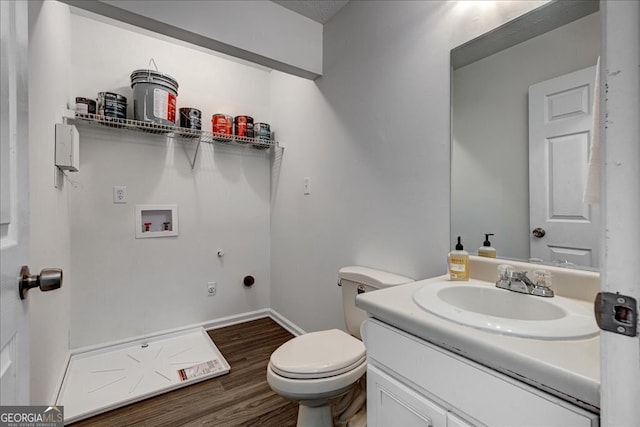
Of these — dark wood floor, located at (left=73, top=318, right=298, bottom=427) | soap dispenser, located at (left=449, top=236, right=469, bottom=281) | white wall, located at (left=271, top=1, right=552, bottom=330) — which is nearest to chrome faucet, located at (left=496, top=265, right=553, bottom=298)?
soap dispenser, located at (left=449, top=236, right=469, bottom=281)

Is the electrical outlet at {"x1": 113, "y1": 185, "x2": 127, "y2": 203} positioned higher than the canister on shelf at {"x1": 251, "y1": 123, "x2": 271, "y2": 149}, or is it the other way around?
the canister on shelf at {"x1": 251, "y1": 123, "x2": 271, "y2": 149}

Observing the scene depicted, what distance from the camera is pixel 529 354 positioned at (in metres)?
0.55

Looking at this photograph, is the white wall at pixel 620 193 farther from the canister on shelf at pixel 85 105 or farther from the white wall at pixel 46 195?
the canister on shelf at pixel 85 105

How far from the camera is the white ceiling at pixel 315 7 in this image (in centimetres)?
171

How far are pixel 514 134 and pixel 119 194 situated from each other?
2.42m

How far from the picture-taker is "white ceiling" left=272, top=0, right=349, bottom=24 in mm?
1705

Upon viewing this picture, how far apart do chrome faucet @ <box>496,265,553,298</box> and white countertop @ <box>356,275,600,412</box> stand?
309 millimetres

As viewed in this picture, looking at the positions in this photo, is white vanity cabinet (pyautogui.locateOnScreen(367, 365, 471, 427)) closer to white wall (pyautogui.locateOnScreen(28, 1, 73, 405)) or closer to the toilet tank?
the toilet tank

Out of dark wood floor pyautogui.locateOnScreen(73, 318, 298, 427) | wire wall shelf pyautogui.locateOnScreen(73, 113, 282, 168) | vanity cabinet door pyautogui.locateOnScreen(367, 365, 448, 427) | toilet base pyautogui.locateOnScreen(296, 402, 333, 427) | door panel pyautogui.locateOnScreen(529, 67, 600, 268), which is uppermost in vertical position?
wire wall shelf pyautogui.locateOnScreen(73, 113, 282, 168)

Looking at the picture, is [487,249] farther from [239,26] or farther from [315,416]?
[239,26]

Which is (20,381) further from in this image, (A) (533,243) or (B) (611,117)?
(A) (533,243)

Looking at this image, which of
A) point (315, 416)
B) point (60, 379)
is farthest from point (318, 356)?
point (60, 379)

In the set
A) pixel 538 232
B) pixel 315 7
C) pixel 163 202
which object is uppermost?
pixel 315 7

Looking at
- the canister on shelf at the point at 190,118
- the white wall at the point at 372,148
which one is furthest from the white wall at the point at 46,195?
the white wall at the point at 372,148
